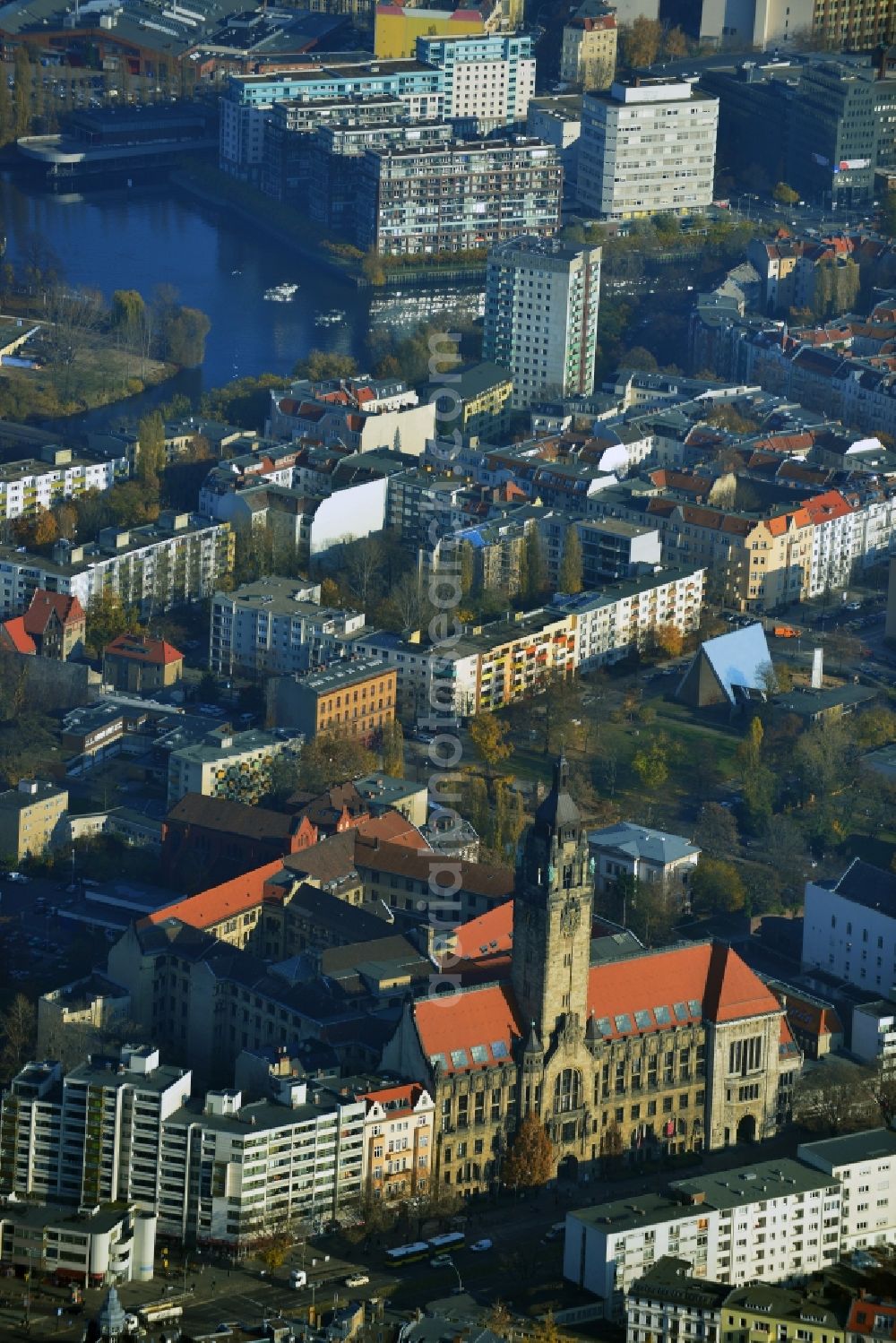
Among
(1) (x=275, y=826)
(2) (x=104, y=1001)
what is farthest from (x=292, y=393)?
(2) (x=104, y=1001)

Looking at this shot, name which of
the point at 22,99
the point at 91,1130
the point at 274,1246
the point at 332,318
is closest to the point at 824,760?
the point at 274,1246

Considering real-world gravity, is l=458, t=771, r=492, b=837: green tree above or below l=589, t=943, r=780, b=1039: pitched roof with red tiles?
below

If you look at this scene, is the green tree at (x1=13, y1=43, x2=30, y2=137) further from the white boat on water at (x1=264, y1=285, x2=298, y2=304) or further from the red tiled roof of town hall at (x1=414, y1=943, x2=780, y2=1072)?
the red tiled roof of town hall at (x1=414, y1=943, x2=780, y2=1072)

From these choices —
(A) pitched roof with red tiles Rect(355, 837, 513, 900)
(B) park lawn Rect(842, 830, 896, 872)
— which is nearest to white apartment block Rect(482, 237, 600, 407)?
(B) park lawn Rect(842, 830, 896, 872)

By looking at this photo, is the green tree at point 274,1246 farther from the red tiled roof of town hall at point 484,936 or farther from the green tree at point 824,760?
the green tree at point 824,760

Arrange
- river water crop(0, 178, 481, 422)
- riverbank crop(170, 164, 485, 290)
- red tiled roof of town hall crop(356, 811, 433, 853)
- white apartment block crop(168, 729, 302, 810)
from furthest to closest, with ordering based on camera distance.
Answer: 1. riverbank crop(170, 164, 485, 290)
2. river water crop(0, 178, 481, 422)
3. white apartment block crop(168, 729, 302, 810)
4. red tiled roof of town hall crop(356, 811, 433, 853)

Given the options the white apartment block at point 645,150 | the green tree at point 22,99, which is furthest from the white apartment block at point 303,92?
the green tree at point 22,99

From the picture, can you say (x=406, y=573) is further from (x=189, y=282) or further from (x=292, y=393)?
(x=189, y=282)

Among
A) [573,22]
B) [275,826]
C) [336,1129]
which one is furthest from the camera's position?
[573,22]
